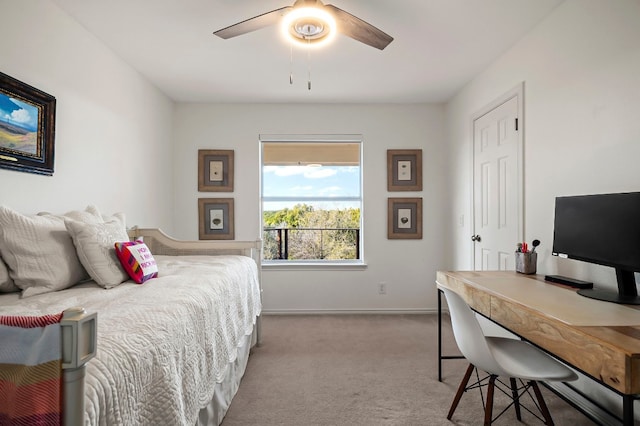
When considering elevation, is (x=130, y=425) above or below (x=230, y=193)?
below

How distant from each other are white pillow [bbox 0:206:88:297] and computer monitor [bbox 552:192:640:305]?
2.48 meters

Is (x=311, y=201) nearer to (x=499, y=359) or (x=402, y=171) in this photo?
(x=402, y=171)

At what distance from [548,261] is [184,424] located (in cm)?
229

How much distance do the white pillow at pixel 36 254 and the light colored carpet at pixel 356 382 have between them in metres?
1.12

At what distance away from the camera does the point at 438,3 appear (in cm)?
212

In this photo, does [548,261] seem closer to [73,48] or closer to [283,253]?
[283,253]

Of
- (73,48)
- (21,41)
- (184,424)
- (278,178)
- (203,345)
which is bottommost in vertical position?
(184,424)

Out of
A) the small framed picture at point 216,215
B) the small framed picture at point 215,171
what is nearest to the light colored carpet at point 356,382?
the small framed picture at point 216,215

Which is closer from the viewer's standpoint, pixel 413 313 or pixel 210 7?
pixel 210 7

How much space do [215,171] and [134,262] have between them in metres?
2.30

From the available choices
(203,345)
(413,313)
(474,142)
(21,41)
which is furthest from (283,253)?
(21,41)

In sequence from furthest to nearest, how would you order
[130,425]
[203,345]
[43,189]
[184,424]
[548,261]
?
[548,261]
[43,189]
[203,345]
[184,424]
[130,425]

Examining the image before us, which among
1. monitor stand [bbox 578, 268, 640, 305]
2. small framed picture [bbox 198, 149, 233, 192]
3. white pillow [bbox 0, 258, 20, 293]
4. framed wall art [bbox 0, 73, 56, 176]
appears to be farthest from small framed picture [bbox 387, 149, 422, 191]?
white pillow [bbox 0, 258, 20, 293]

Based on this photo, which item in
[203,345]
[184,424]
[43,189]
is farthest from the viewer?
[43,189]
